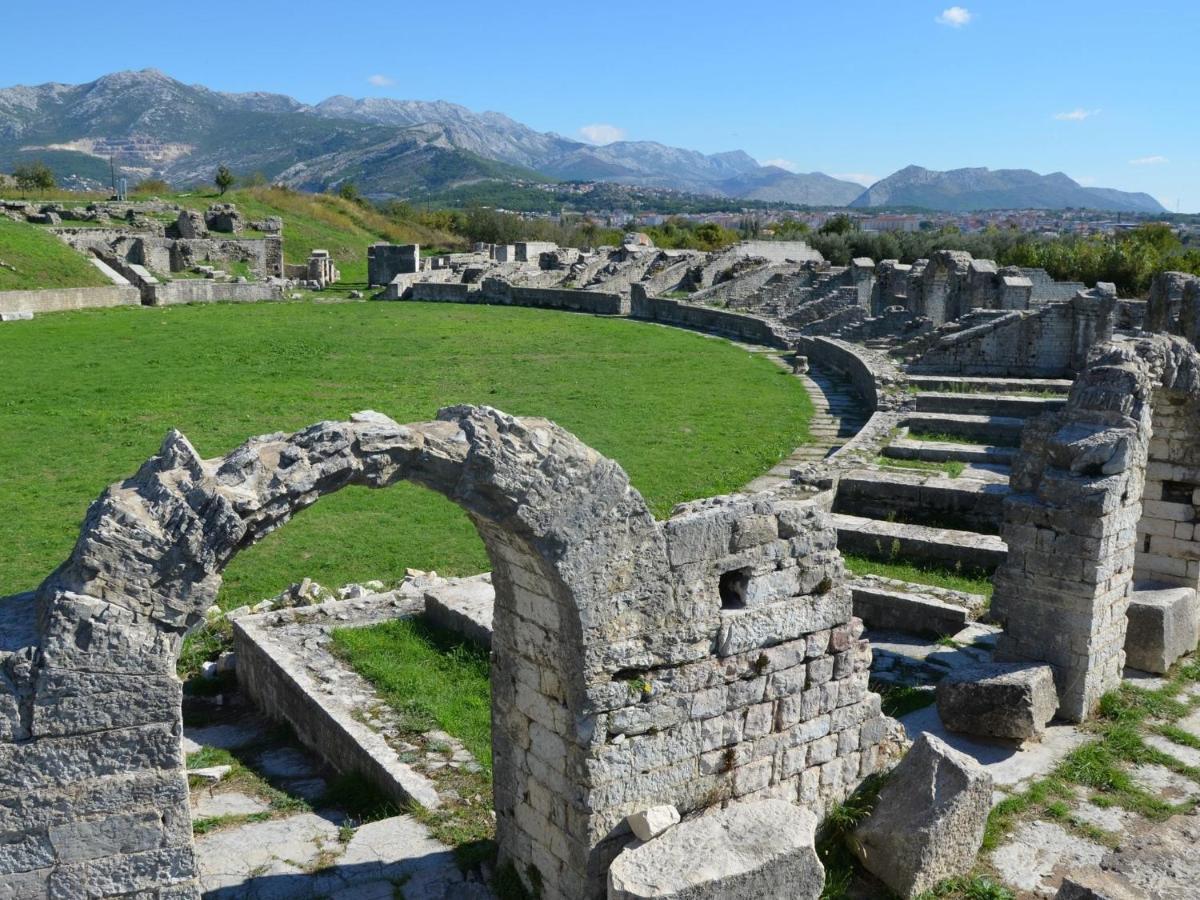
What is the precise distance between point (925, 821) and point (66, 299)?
35.9 metres

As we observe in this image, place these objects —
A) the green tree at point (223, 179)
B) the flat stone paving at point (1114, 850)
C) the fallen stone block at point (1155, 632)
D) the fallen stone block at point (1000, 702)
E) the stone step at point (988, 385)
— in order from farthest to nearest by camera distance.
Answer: the green tree at point (223, 179) → the stone step at point (988, 385) → the fallen stone block at point (1155, 632) → the fallen stone block at point (1000, 702) → the flat stone paving at point (1114, 850)

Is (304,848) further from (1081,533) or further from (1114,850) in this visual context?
(1081,533)

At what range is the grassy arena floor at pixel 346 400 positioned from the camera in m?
13.0

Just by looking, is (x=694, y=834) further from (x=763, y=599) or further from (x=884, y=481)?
(x=884, y=481)

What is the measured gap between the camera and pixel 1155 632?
10016 millimetres

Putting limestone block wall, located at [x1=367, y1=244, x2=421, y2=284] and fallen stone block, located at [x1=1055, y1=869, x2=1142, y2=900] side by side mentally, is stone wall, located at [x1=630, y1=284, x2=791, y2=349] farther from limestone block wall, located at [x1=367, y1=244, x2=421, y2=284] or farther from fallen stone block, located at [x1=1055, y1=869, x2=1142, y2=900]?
fallen stone block, located at [x1=1055, y1=869, x2=1142, y2=900]

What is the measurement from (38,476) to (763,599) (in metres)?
12.8

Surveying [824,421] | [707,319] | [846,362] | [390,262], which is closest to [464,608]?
[824,421]

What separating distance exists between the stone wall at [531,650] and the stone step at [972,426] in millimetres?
12183

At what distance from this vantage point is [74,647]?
14.1 ft

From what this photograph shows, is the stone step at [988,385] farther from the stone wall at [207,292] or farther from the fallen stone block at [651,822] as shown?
the stone wall at [207,292]

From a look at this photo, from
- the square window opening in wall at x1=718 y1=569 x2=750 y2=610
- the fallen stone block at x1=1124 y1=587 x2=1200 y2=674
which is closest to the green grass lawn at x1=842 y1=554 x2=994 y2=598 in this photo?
the fallen stone block at x1=1124 y1=587 x2=1200 y2=674

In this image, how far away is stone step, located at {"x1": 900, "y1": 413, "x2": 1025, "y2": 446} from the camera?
18.4 meters

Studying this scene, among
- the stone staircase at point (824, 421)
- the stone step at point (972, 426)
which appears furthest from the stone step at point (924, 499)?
the stone step at point (972, 426)
